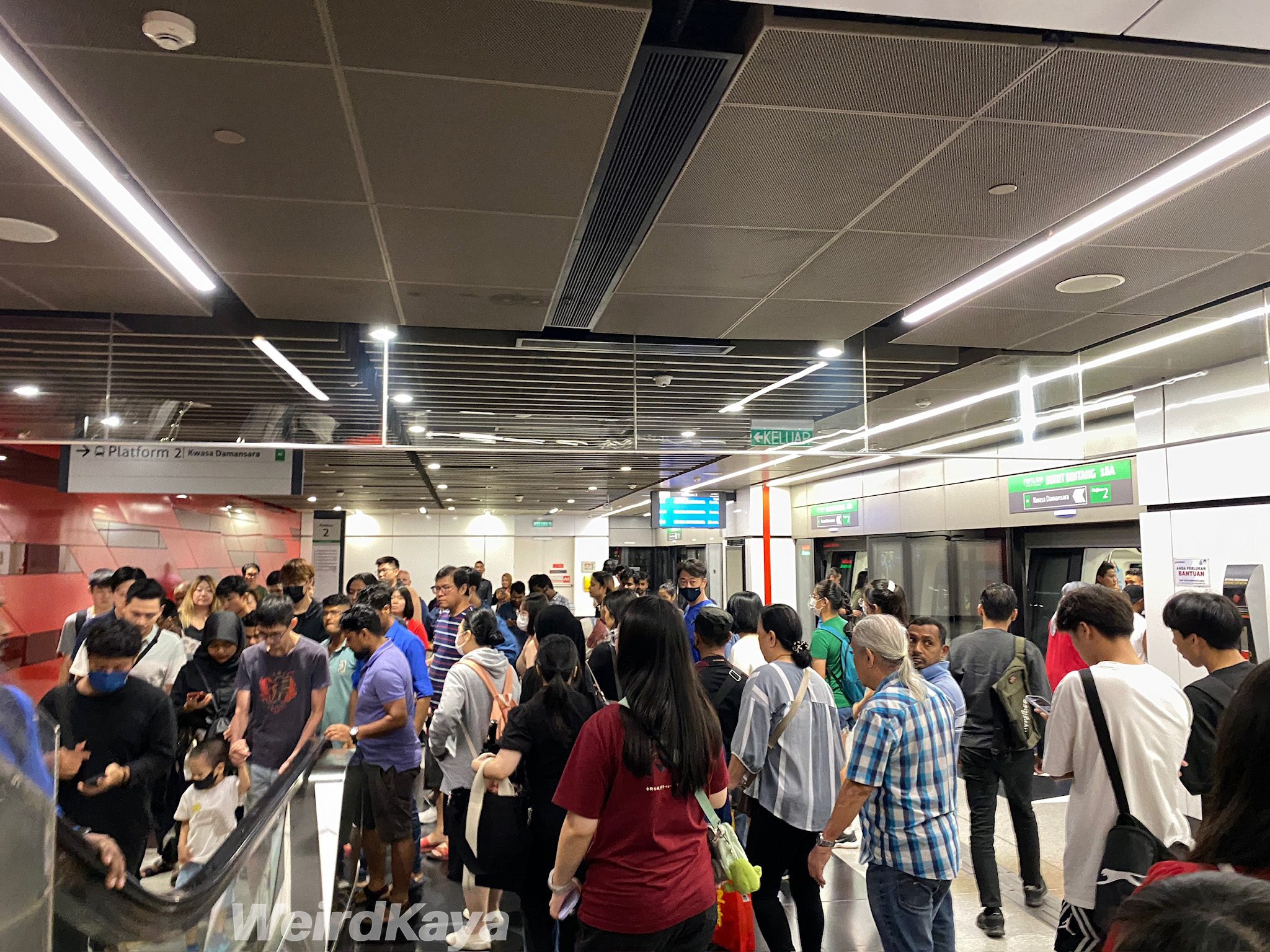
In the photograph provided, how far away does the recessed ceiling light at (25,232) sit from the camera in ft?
12.9

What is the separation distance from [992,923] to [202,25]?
4.97 m

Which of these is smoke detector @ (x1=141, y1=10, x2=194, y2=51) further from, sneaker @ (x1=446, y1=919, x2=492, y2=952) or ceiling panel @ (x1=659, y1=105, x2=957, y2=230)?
sneaker @ (x1=446, y1=919, x2=492, y2=952)

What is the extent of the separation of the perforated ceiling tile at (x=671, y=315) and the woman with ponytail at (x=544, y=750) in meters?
2.78

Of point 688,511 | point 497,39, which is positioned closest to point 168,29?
point 497,39

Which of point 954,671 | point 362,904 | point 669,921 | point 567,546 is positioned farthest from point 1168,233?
point 567,546

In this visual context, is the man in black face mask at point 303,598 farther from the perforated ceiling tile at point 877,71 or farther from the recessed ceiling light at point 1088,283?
the recessed ceiling light at point 1088,283

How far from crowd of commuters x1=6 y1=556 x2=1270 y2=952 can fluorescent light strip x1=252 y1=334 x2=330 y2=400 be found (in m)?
1.53

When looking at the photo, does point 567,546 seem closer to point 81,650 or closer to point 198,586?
point 198,586

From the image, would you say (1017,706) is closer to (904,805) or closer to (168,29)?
(904,805)

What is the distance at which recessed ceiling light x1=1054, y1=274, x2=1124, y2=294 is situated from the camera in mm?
4891

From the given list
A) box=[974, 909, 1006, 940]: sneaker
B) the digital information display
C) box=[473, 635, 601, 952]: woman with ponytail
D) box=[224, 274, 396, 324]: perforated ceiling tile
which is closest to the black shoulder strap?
box=[473, 635, 601, 952]: woman with ponytail

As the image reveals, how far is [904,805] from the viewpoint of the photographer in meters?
2.85

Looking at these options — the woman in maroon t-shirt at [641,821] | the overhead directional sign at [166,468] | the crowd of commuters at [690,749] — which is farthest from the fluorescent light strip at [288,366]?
the woman in maroon t-shirt at [641,821]

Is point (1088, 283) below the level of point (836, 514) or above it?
above
